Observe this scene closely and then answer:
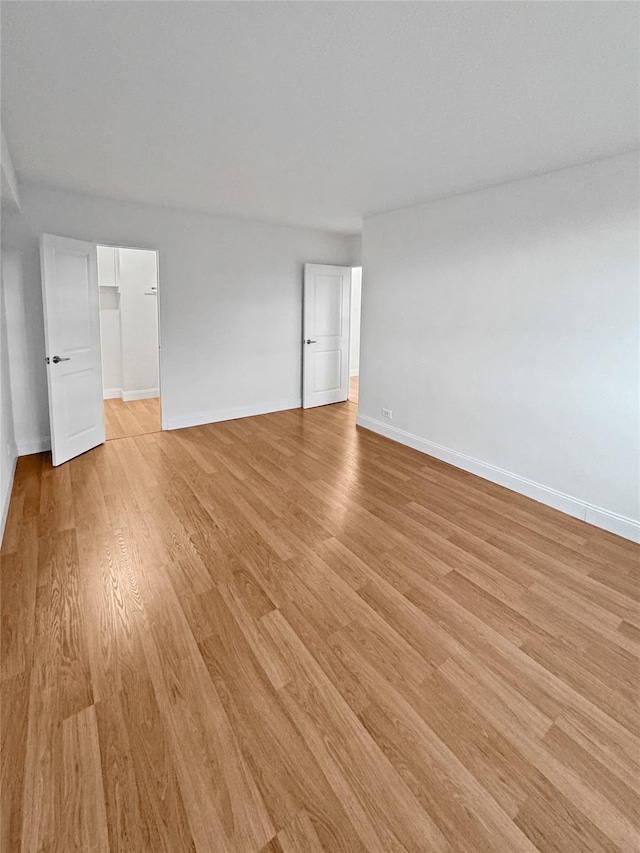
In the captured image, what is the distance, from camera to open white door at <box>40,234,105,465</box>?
358 centimetres

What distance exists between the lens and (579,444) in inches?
122

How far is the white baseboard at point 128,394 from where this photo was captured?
6.42 meters

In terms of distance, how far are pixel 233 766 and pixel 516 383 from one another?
10.6 ft

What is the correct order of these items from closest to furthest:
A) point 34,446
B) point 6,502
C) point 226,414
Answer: point 6,502, point 34,446, point 226,414

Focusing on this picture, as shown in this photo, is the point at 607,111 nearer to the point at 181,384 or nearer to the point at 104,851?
the point at 104,851

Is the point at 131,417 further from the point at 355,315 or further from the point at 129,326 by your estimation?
the point at 355,315

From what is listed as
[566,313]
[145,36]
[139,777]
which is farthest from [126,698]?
[566,313]

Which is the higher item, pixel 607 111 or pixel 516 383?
pixel 607 111

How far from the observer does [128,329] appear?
6309 millimetres

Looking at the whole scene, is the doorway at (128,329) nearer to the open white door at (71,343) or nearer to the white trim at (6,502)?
the open white door at (71,343)

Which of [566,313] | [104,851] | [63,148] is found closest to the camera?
[104,851]

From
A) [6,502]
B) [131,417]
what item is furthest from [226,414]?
[6,502]

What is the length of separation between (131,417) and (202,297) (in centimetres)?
192

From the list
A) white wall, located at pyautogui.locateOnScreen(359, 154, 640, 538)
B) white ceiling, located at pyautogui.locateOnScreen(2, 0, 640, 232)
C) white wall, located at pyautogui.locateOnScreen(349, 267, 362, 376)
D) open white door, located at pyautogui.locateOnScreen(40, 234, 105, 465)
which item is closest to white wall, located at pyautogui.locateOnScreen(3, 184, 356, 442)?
open white door, located at pyautogui.locateOnScreen(40, 234, 105, 465)
